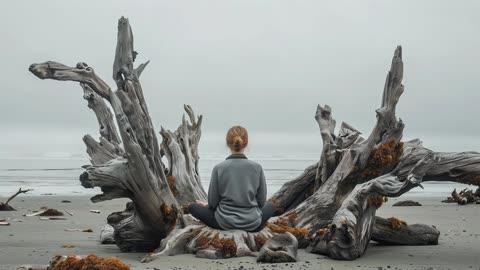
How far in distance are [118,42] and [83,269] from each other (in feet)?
11.4

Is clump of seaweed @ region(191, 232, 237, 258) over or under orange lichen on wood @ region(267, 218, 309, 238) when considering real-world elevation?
under

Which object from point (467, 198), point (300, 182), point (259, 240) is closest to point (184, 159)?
point (300, 182)

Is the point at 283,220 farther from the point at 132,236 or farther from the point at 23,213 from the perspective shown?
the point at 23,213

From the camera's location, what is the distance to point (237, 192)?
29.6ft

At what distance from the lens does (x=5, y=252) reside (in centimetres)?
927

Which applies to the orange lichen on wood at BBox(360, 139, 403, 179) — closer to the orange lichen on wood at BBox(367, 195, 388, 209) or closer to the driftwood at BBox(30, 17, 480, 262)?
the driftwood at BBox(30, 17, 480, 262)

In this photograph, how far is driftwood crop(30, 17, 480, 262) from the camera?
891 cm

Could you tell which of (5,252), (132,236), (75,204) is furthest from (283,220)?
(75,204)

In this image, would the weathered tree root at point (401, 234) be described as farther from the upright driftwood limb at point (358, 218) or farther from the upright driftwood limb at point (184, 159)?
the upright driftwood limb at point (184, 159)

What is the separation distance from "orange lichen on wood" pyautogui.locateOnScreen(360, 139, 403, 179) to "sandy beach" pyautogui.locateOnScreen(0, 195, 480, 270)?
1018mm

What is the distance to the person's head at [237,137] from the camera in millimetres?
8992

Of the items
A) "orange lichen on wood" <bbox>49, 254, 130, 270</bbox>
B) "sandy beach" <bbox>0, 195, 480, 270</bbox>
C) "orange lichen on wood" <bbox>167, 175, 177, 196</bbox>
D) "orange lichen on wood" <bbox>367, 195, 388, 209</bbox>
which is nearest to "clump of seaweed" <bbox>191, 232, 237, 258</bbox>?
"sandy beach" <bbox>0, 195, 480, 270</bbox>

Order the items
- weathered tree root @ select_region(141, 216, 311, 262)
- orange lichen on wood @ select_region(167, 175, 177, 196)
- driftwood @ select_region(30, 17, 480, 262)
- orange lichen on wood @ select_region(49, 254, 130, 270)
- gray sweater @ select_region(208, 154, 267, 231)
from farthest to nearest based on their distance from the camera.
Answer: orange lichen on wood @ select_region(167, 175, 177, 196) → gray sweater @ select_region(208, 154, 267, 231) → driftwood @ select_region(30, 17, 480, 262) → weathered tree root @ select_region(141, 216, 311, 262) → orange lichen on wood @ select_region(49, 254, 130, 270)

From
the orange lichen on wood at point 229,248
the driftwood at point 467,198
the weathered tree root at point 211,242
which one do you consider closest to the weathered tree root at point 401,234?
the weathered tree root at point 211,242
